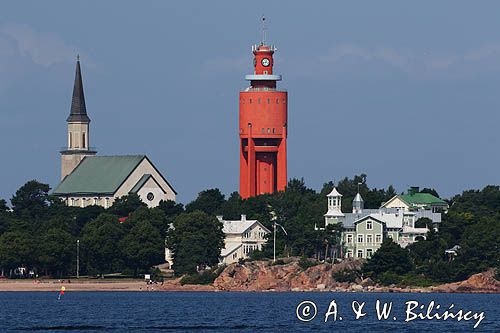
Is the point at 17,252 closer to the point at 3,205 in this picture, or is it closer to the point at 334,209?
the point at 334,209

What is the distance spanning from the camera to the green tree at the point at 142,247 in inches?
6841

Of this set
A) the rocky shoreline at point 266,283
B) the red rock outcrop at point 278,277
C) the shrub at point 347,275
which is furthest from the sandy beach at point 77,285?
the shrub at point 347,275

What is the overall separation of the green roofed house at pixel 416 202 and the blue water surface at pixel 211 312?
86.2 ft

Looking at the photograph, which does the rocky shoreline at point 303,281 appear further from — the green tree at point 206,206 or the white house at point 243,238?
the green tree at point 206,206

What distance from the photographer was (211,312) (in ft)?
447

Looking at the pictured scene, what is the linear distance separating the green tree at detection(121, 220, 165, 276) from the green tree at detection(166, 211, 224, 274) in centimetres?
105

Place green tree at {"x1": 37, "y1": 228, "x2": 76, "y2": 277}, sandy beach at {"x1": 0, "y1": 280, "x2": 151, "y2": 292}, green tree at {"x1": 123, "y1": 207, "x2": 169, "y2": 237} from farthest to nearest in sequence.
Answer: green tree at {"x1": 123, "y1": 207, "x2": 169, "y2": 237} → green tree at {"x1": 37, "y1": 228, "x2": 76, "y2": 277} → sandy beach at {"x1": 0, "y1": 280, "x2": 151, "y2": 292}

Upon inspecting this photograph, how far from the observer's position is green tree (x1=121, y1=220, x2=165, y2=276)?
17375 cm

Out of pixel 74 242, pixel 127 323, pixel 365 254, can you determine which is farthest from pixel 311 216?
pixel 127 323

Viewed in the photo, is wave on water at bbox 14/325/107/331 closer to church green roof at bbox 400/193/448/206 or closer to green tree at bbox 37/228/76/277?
green tree at bbox 37/228/76/277

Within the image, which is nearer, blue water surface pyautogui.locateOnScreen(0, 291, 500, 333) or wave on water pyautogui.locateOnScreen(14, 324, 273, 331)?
wave on water pyautogui.locateOnScreen(14, 324, 273, 331)

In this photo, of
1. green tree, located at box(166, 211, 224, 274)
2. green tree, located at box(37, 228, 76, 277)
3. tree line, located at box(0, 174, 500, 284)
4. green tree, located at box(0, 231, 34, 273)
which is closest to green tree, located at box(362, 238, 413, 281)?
tree line, located at box(0, 174, 500, 284)

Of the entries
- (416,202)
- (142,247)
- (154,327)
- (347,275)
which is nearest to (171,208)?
(416,202)

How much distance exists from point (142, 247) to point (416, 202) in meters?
28.2
